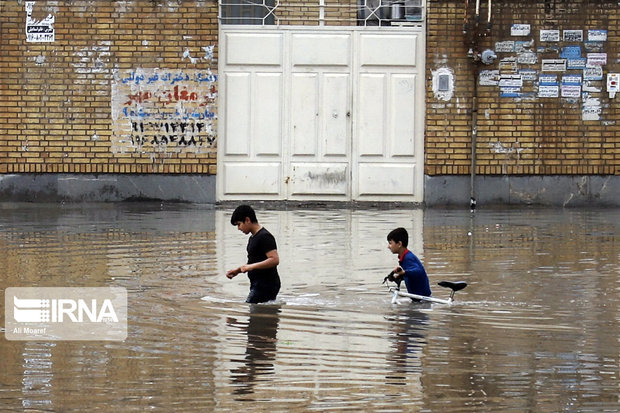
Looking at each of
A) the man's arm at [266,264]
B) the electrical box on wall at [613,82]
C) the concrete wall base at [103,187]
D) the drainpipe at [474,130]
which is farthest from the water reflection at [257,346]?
the electrical box on wall at [613,82]

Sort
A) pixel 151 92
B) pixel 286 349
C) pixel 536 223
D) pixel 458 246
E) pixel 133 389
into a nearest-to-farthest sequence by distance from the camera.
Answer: pixel 133 389 < pixel 286 349 < pixel 458 246 < pixel 536 223 < pixel 151 92

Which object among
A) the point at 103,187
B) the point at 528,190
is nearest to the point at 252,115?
the point at 103,187

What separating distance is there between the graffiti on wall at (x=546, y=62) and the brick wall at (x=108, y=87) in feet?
12.9

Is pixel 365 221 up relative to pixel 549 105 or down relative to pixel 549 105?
down

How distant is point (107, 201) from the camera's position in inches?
714

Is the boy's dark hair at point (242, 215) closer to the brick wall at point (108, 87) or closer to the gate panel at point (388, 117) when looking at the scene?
the brick wall at point (108, 87)

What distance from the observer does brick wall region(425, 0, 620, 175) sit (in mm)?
18141

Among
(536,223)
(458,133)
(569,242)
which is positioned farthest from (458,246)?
(458,133)

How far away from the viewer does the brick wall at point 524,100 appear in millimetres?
18141

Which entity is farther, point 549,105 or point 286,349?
point 549,105

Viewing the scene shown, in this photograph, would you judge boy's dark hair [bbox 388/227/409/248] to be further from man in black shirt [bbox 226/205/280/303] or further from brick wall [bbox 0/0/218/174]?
brick wall [bbox 0/0/218/174]

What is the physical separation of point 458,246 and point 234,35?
5928mm

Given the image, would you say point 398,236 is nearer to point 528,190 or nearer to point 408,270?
point 408,270

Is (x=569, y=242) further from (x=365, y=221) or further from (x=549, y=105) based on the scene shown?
(x=549, y=105)
